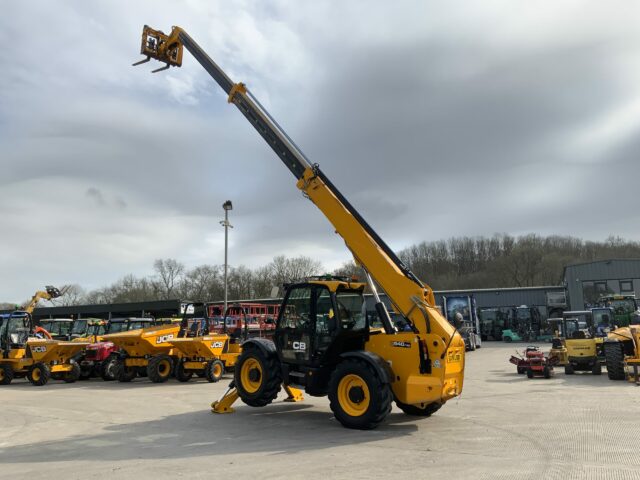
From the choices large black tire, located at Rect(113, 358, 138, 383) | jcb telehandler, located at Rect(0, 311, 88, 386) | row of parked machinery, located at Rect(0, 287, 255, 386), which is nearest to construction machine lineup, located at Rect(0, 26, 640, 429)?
row of parked machinery, located at Rect(0, 287, 255, 386)

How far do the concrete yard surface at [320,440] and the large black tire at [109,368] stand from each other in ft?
16.6

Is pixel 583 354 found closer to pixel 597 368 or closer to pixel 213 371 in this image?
pixel 597 368

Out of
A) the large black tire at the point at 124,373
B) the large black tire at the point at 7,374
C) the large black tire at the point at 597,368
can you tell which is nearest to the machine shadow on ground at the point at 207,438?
the large black tire at the point at 124,373

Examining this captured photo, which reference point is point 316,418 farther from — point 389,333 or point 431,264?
point 431,264

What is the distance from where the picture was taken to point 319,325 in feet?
30.0

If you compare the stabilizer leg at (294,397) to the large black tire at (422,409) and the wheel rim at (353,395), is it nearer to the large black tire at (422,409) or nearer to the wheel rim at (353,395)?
the large black tire at (422,409)

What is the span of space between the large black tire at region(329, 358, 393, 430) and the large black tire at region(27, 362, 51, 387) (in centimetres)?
1290

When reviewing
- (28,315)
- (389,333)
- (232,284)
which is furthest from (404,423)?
(232,284)

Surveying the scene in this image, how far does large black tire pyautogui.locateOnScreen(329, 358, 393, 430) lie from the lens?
7915mm

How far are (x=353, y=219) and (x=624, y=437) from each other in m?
5.61

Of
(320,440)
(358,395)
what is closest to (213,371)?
(358,395)

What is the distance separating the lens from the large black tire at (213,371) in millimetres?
16172

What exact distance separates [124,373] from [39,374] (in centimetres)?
283

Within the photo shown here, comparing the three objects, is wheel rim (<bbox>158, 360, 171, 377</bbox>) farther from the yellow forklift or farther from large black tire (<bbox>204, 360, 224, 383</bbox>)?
the yellow forklift
